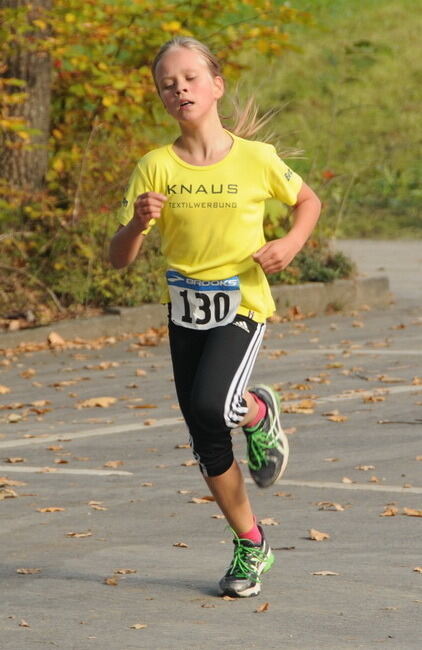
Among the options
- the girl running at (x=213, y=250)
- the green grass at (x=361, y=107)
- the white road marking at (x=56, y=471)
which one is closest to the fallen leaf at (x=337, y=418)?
the white road marking at (x=56, y=471)

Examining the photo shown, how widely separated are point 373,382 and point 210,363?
6080mm

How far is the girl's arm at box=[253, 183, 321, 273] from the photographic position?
539cm

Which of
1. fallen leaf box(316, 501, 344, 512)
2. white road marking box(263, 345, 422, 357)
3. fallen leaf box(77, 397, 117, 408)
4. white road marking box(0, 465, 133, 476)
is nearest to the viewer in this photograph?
fallen leaf box(316, 501, 344, 512)

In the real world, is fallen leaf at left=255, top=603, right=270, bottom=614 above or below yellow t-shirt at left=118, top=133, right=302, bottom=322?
below

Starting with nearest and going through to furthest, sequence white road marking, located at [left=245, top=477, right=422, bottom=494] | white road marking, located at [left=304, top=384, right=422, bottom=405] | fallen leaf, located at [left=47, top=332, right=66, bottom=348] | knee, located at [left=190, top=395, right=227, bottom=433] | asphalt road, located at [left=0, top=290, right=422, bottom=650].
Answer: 1. asphalt road, located at [left=0, top=290, right=422, bottom=650]
2. knee, located at [left=190, top=395, right=227, bottom=433]
3. white road marking, located at [left=245, top=477, right=422, bottom=494]
4. white road marking, located at [left=304, top=384, right=422, bottom=405]
5. fallen leaf, located at [left=47, top=332, right=66, bottom=348]

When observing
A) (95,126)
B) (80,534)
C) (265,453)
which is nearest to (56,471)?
(80,534)

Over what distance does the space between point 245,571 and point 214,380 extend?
707 mm

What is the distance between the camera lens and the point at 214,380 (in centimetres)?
550

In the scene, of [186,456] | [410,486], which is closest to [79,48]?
[186,456]

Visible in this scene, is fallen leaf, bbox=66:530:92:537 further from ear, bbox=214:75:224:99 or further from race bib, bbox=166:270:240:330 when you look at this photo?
ear, bbox=214:75:224:99

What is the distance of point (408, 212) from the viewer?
26922 millimetres

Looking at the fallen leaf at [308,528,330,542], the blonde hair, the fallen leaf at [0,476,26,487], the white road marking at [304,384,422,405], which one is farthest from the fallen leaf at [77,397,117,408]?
the blonde hair

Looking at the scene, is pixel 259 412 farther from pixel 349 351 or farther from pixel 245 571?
pixel 349 351

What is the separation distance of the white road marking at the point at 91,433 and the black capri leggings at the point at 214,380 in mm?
3790
